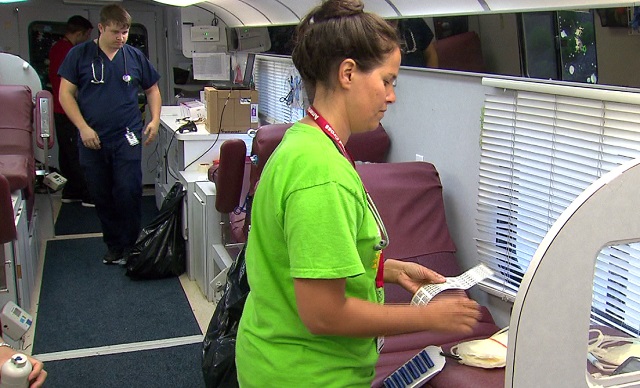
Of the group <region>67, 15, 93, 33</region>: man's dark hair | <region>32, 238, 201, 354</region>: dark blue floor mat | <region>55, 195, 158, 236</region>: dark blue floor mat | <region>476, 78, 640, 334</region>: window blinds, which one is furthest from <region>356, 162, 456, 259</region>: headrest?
<region>67, 15, 93, 33</region>: man's dark hair

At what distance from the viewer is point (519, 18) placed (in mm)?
2416

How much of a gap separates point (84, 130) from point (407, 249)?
9.01 ft

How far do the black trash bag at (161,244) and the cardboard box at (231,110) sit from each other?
708 mm

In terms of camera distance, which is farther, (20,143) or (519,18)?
(20,143)

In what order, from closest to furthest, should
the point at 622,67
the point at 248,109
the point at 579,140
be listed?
1. the point at 622,67
2. the point at 579,140
3. the point at 248,109

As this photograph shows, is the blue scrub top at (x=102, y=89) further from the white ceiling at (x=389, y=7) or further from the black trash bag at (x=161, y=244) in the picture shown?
the white ceiling at (x=389, y=7)

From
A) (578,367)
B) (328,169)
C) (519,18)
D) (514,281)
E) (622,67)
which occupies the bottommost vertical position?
(514,281)

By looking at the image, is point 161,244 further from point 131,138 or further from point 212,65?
point 212,65

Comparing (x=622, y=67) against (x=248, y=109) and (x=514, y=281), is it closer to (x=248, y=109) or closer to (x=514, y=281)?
(x=514, y=281)

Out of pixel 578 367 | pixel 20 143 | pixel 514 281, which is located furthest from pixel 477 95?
pixel 20 143

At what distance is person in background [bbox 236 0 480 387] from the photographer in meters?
1.17

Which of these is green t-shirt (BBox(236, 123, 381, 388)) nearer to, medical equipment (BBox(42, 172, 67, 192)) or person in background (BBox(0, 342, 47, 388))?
person in background (BBox(0, 342, 47, 388))

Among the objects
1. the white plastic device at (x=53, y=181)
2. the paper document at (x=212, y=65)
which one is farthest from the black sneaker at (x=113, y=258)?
the paper document at (x=212, y=65)

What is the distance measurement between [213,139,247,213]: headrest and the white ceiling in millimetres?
873
